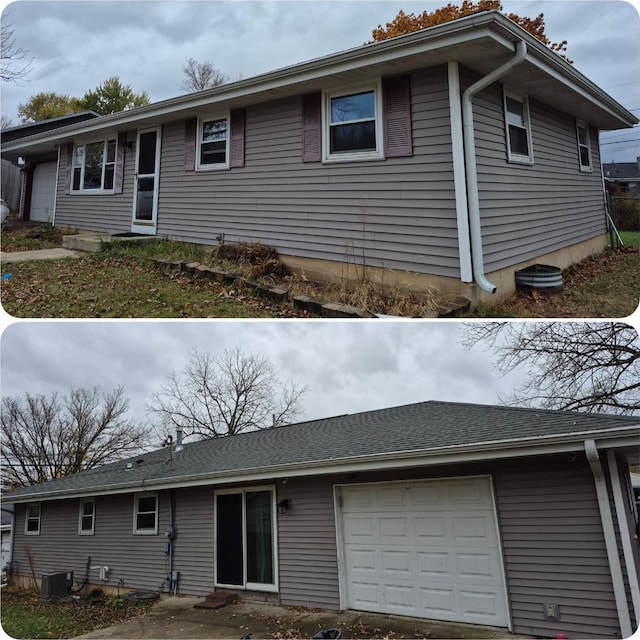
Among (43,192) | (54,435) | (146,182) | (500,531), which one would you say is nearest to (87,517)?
(146,182)

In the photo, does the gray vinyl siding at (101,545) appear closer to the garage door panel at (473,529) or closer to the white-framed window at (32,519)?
the white-framed window at (32,519)

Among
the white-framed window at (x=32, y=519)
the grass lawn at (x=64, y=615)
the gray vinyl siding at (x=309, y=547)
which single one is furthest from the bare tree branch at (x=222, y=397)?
the gray vinyl siding at (x=309, y=547)

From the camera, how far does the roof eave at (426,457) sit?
4996 mm

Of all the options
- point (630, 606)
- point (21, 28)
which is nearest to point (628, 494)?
point (630, 606)

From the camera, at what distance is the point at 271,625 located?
6.61 meters

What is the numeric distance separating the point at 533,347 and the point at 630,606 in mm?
8018

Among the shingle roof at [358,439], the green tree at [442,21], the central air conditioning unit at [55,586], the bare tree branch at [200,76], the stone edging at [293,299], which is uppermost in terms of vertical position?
the bare tree branch at [200,76]

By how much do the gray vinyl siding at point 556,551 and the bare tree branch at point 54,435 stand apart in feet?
80.9

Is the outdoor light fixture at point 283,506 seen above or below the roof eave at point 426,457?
below

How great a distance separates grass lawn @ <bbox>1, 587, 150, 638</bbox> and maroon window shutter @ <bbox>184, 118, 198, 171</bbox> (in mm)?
8329

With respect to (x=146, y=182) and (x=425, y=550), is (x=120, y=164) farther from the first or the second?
(x=425, y=550)

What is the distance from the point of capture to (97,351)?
48.2ft

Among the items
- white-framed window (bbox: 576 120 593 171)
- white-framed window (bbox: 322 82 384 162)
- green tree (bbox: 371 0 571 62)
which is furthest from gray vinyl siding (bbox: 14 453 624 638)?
green tree (bbox: 371 0 571 62)

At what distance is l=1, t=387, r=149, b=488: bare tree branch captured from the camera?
84.1 feet
